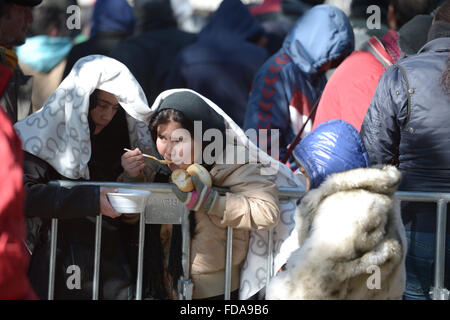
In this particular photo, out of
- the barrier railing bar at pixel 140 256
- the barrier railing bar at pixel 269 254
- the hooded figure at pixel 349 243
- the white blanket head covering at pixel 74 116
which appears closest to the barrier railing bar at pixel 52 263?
the white blanket head covering at pixel 74 116

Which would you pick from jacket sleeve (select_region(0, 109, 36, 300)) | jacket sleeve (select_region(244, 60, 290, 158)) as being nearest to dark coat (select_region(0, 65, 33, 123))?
jacket sleeve (select_region(244, 60, 290, 158))

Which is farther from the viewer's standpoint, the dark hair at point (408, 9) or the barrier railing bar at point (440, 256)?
the dark hair at point (408, 9)

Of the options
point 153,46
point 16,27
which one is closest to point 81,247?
point 16,27

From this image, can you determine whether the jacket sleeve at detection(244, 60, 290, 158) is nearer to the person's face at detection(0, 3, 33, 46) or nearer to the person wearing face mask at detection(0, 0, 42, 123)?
the person wearing face mask at detection(0, 0, 42, 123)

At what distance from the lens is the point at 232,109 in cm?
535

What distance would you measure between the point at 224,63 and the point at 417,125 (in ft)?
6.58

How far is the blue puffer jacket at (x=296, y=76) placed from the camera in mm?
4914

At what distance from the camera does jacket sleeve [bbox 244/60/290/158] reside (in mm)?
4891

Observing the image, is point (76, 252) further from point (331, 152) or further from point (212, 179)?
point (331, 152)

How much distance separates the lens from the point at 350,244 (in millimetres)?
2900

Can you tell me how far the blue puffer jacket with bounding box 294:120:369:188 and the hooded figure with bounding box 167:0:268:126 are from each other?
74.3 inches

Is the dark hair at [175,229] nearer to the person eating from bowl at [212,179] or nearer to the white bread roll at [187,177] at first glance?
the person eating from bowl at [212,179]

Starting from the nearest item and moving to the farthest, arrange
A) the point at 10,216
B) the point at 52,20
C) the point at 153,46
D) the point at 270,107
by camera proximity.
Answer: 1. the point at 10,216
2. the point at 270,107
3. the point at 153,46
4. the point at 52,20

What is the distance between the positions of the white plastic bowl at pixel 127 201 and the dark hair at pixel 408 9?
2.46m
